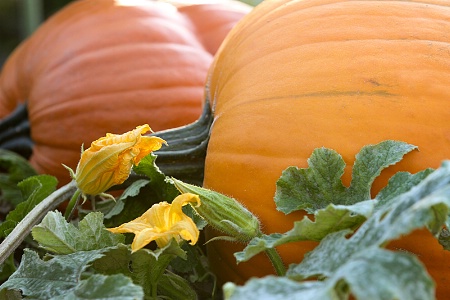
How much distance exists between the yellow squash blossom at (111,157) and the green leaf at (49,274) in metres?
0.13

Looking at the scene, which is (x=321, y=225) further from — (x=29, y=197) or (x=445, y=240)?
(x=29, y=197)

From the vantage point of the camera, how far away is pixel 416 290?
20.1 inches

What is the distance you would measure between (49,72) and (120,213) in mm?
601

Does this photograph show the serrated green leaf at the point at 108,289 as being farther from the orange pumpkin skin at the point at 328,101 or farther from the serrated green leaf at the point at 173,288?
the orange pumpkin skin at the point at 328,101

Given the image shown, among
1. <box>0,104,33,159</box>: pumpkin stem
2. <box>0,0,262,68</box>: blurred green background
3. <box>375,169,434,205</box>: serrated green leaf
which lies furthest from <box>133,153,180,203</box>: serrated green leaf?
<box>0,0,262,68</box>: blurred green background

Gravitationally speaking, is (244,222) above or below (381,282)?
below

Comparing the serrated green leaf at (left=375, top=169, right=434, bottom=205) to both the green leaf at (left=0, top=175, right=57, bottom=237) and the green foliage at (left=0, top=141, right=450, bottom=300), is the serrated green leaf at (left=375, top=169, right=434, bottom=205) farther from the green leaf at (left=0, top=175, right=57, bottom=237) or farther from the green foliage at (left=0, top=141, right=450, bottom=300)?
the green leaf at (left=0, top=175, right=57, bottom=237)

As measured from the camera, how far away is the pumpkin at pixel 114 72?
1.38 m

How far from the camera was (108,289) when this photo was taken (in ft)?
2.16

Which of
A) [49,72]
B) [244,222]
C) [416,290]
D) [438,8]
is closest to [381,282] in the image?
[416,290]

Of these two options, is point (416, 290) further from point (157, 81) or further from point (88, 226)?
point (157, 81)

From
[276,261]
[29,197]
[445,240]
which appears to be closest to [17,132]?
[29,197]

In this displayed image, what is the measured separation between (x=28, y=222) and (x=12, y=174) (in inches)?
21.3

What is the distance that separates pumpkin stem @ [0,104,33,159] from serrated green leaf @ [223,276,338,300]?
111 centimetres
